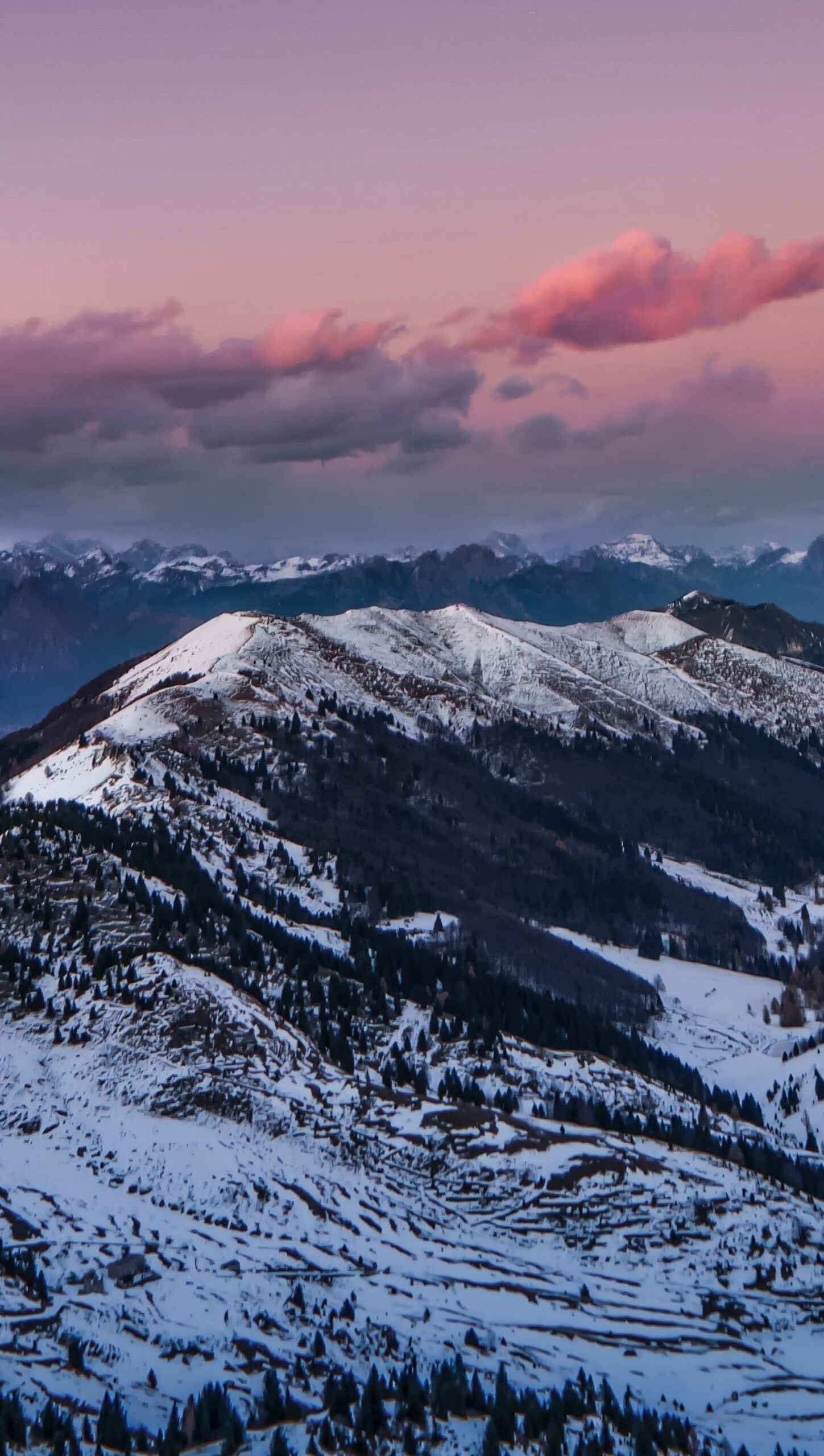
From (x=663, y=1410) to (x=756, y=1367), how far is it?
44.5 feet

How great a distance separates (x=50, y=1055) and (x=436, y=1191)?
184 feet

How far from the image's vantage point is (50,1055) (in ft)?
557

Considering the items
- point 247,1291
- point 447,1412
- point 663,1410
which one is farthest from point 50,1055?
point 663,1410

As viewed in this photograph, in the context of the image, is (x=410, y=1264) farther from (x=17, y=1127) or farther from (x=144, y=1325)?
(x=17, y=1127)

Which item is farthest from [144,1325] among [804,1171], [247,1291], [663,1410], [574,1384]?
[804,1171]

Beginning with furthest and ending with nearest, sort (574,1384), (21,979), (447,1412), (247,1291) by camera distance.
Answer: (21,979) < (247,1291) < (574,1384) < (447,1412)

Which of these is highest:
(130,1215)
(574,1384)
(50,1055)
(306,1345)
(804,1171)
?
(50,1055)

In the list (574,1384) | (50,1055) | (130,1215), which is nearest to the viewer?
(574,1384)

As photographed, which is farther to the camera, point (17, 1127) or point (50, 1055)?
point (50, 1055)

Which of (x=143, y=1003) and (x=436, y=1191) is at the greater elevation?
(x=143, y=1003)

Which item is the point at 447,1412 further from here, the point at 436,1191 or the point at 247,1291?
the point at 436,1191

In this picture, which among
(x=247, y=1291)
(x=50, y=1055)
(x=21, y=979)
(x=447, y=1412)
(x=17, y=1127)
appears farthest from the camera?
(x=21, y=979)

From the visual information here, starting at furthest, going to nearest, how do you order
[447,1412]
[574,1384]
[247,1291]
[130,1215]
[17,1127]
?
[17,1127]
[130,1215]
[247,1291]
[574,1384]
[447,1412]

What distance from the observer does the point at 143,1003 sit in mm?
179250
